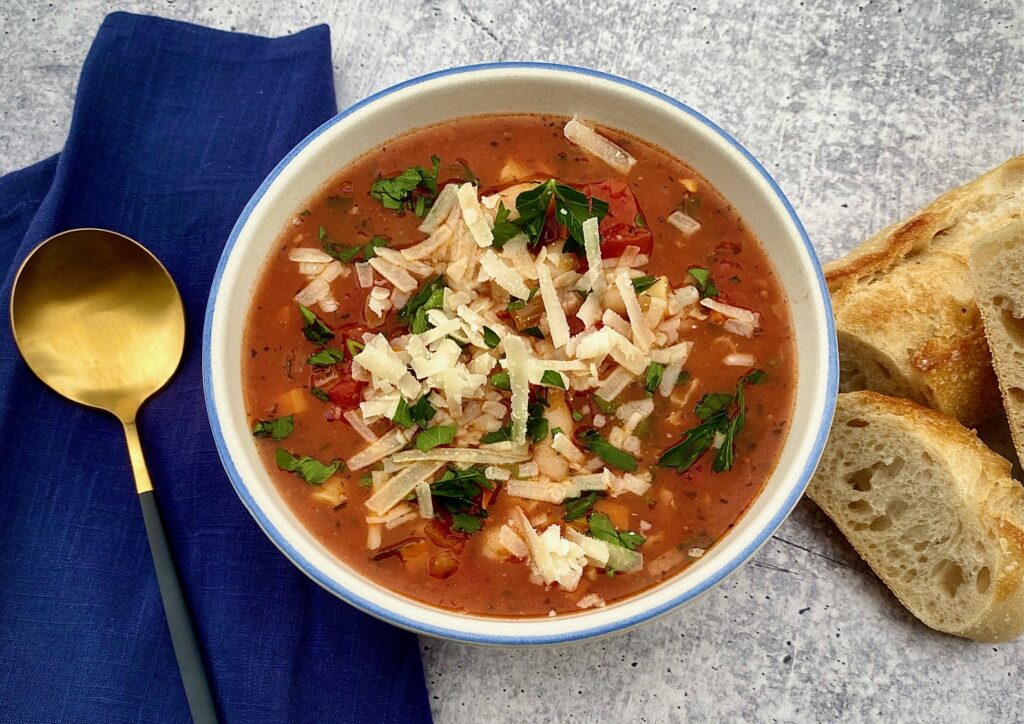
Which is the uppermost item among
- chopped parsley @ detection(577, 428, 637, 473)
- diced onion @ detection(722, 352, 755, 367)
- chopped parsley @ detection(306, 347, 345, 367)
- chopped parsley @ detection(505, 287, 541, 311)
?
chopped parsley @ detection(505, 287, 541, 311)

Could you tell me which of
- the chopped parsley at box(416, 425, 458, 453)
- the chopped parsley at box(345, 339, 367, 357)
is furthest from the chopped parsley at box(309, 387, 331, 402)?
the chopped parsley at box(416, 425, 458, 453)

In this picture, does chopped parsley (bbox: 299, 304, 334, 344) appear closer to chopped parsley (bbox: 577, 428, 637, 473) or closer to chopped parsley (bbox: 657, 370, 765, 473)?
chopped parsley (bbox: 577, 428, 637, 473)

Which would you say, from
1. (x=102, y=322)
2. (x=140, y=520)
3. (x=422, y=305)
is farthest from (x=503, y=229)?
(x=140, y=520)

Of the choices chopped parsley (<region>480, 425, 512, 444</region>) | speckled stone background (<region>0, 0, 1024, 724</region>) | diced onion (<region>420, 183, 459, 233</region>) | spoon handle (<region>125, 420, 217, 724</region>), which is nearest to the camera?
chopped parsley (<region>480, 425, 512, 444</region>)

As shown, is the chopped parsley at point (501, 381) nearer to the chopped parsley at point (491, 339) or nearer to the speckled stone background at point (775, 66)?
the chopped parsley at point (491, 339)

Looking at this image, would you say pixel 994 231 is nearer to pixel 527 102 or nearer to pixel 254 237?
pixel 527 102

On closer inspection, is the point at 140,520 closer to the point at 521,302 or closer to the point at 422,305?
the point at 422,305

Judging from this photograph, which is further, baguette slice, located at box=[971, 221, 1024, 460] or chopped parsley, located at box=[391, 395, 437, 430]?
baguette slice, located at box=[971, 221, 1024, 460]
